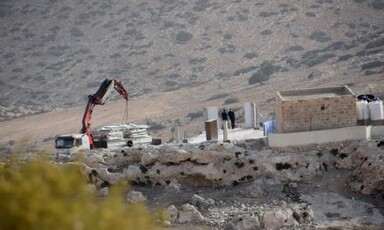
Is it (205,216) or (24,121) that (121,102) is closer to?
(24,121)

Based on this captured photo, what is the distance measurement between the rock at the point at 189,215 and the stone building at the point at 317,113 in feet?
16.6

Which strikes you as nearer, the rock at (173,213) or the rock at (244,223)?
the rock at (244,223)

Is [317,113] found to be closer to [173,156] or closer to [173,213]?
[173,156]

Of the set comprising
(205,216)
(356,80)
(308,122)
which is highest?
(356,80)

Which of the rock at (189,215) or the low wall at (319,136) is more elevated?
the low wall at (319,136)

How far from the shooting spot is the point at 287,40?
7400cm

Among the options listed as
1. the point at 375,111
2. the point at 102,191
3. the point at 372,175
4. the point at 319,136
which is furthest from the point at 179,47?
the point at 372,175

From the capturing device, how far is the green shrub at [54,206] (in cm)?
714

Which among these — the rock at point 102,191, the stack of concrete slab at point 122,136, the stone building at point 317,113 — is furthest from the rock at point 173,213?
the stack of concrete slab at point 122,136

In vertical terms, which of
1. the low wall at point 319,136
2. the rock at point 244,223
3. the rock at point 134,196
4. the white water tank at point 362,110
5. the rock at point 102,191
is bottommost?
the rock at point 244,223

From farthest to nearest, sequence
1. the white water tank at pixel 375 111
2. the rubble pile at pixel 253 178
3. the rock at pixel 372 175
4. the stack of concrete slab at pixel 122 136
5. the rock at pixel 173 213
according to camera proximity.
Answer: the stack of concrete slab at pixel 122 136 < the white water tank at pixel 375 111 < the rock at pixel 372 175 < the rock at pixel 173 213 < the rubble pile at pixel 253 178

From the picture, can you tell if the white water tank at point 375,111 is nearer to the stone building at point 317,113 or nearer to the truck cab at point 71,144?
the stone building at point 317,113

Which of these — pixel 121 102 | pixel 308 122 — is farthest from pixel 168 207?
pixel 121 102

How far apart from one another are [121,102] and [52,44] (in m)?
26.2
